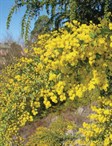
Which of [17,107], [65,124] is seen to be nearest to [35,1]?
[17,107]

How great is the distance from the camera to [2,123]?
4.64 meters

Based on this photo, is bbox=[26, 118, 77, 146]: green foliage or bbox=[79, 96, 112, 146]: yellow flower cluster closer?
bbox=[79, 96, 112, 146]: yellow flower cluster

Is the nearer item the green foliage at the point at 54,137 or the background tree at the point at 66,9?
the background tree at the point at 66,9

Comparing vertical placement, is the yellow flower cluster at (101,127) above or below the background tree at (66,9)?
Answer: below

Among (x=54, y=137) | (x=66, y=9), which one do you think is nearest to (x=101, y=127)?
(x=66, y=9)

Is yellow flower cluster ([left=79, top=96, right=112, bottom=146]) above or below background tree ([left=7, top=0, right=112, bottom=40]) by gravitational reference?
below

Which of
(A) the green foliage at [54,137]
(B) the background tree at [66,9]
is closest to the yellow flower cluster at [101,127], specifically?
(B) the background tree at [66,9]

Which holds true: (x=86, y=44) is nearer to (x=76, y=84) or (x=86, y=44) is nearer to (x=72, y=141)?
(x=76, y=84)

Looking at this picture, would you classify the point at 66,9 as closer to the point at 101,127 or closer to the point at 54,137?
the point at 101,127

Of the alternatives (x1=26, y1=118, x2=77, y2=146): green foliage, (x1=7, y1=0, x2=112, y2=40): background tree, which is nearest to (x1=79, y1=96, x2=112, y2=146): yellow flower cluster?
(x1=7, y1=0, x2=112, y2=40): background tree

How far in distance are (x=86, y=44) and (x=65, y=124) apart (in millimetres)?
5576

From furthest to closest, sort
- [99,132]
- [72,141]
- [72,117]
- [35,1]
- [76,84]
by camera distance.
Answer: [72,117] → [72,141] → [99,132] → [35,1] → [76,84]

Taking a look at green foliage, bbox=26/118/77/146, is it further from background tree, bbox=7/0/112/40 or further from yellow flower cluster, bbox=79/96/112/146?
background tree, bbox=7/0/112/40

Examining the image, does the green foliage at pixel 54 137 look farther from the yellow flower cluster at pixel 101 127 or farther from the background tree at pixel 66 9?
the background tree at pixel 66 9
